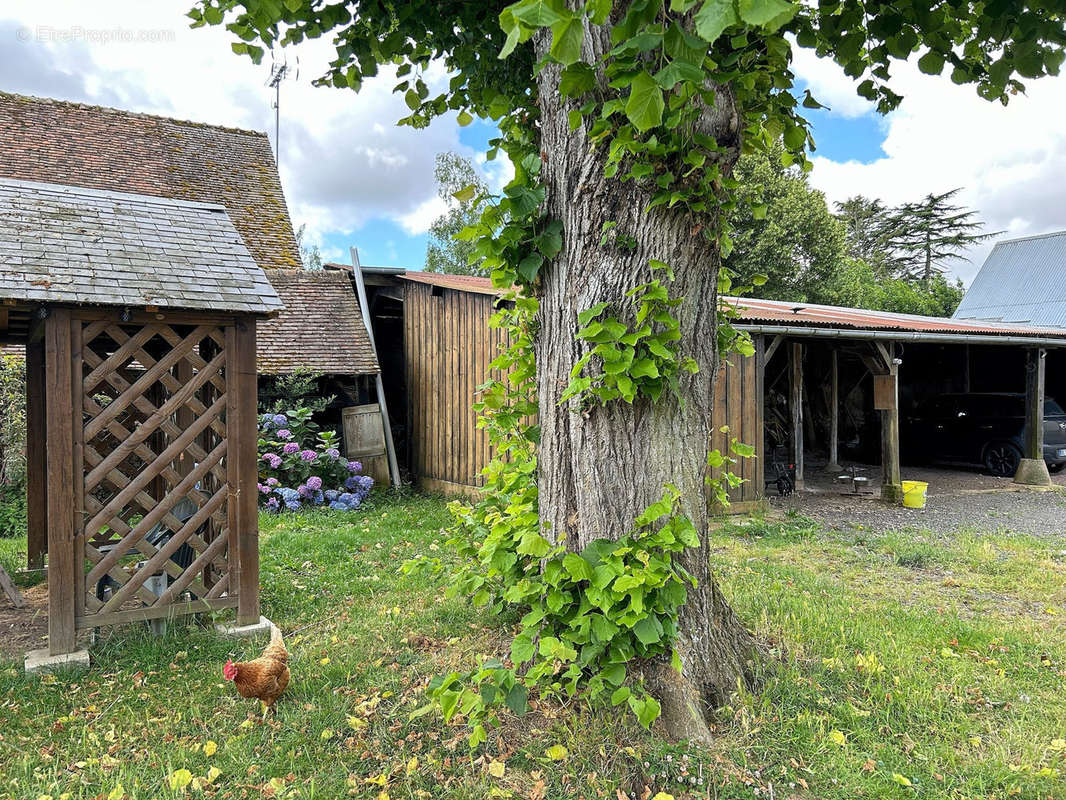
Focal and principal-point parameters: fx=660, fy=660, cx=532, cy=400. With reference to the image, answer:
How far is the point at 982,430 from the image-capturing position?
1207 centimetres

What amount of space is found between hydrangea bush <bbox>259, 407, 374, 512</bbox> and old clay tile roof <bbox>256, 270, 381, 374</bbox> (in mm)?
793

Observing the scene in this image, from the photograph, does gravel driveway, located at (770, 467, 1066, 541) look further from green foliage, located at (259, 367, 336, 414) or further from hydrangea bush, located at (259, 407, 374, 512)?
green foliage, located at (259, 367, 336, 414)

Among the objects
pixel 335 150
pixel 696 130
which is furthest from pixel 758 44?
pixel 335 150

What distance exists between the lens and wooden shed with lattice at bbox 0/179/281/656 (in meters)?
3.62

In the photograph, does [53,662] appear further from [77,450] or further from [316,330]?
[316,330]

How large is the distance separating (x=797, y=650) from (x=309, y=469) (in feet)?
24.0

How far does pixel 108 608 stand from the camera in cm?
379

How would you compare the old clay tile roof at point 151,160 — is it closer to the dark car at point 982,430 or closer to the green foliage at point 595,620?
the green foliage at point 595,620

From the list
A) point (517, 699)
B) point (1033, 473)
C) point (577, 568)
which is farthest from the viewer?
point (1033, 473)

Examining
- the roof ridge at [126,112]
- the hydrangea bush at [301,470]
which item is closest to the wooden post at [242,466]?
the hydrangea bush at [301,470]

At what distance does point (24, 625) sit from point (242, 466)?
6.33 ft

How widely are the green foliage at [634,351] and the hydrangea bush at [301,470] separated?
22.6 ft

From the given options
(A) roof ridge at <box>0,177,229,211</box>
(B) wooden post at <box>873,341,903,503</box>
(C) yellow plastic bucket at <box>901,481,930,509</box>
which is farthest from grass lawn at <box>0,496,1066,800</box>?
(B) wooden post at <box>873,341,903,503</box>

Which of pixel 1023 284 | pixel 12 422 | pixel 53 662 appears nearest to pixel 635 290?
pixel 53 662
